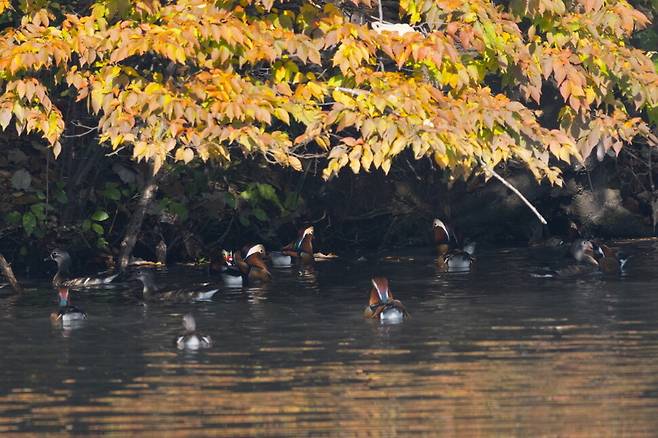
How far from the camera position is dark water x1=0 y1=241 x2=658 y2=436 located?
13781 mm

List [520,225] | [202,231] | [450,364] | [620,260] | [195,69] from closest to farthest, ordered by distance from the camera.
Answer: [450,364]
[195,69]
[620,260]
[202,231]
[520,225]

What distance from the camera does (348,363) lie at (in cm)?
1700

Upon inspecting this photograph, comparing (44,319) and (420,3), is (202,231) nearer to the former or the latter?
(44,319)

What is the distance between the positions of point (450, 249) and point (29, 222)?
6.82 metres

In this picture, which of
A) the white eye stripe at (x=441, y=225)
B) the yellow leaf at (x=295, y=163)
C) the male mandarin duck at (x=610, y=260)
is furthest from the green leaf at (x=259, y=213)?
the yellow leaf at (x=295, y=163)

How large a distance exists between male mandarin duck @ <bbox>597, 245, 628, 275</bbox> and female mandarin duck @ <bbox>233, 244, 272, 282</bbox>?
496 cm

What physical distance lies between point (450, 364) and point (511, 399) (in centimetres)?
223

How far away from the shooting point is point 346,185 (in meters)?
30.9

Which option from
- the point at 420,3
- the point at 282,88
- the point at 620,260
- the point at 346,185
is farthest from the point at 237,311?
the point at 346,185

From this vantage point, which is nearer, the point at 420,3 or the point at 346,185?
the point at 420,3

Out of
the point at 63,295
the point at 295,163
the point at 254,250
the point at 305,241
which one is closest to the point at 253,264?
the point at 254,250

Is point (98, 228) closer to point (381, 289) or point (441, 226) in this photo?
point (441, 226)

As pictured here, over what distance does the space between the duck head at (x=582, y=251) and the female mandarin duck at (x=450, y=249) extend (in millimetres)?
1632

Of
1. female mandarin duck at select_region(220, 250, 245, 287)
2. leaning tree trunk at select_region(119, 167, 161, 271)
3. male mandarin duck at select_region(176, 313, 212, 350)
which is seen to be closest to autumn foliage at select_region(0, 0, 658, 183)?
male mandarin duck at select_region(176, 313, 212, 350)
